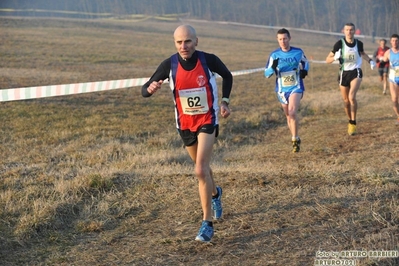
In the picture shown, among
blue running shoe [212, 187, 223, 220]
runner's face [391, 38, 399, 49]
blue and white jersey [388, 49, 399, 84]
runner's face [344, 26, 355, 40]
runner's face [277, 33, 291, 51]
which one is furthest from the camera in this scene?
runner's face [391, 38, 399, 49]

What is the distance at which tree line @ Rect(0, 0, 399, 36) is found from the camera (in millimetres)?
112062

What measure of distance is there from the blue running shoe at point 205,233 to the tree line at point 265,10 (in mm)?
104995

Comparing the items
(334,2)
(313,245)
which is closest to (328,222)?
(313,245)

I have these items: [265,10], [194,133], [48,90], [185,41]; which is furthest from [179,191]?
[265,10]

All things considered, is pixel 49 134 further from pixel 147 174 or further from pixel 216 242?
pixel 216 242

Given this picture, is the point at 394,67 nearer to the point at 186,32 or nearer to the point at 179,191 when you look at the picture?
the point at 179,191

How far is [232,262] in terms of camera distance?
4.61 meters

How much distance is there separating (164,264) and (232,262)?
1.80 feet

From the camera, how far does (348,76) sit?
37.3 feet

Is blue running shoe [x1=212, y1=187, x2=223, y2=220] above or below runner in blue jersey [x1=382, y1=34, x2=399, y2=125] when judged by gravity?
below

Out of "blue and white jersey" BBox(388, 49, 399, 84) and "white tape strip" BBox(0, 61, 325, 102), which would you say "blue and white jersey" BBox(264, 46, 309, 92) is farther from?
"white tape strip" BBox(0, 61, 325, 102)

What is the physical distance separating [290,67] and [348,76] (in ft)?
6.77

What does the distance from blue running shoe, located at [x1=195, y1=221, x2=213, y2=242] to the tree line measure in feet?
344

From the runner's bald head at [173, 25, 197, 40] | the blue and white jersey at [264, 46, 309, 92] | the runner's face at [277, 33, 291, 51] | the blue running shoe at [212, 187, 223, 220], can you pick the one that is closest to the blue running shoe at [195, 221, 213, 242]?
the blue running shoe at [212, 187, 223, 220]
